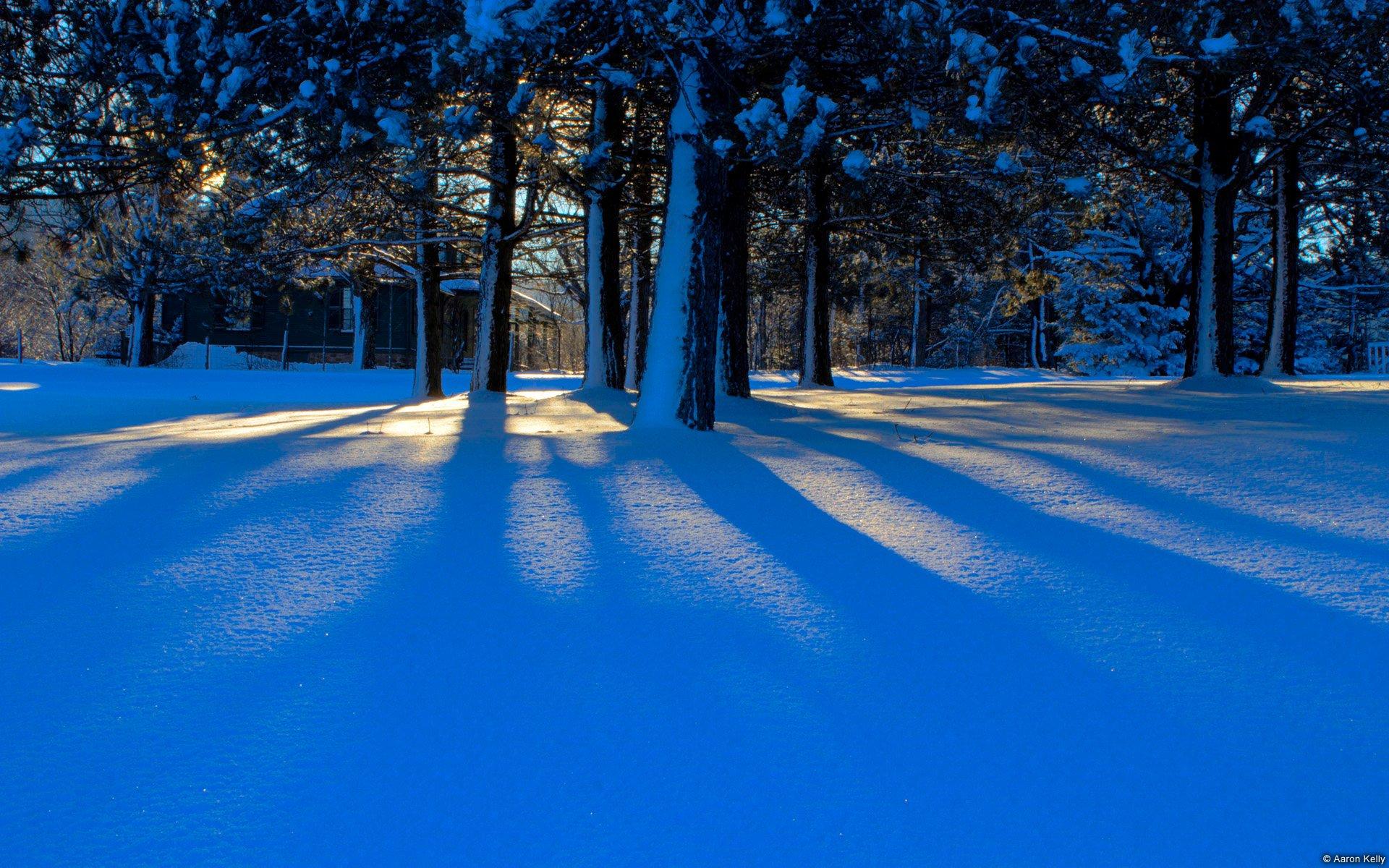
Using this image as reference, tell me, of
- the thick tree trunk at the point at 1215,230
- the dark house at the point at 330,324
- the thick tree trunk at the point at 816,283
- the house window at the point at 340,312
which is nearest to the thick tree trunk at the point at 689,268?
the thick tree trunk at the point at 816,283

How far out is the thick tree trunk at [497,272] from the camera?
14320 mm

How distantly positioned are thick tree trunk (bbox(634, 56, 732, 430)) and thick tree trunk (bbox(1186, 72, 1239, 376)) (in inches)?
360

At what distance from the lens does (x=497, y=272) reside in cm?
1449

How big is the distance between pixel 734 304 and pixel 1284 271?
1210 cm

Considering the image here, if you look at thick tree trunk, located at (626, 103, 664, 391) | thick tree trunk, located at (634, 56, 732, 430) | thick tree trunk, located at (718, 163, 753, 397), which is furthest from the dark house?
thick tree trunk, located at (634, 56, 732, 430)

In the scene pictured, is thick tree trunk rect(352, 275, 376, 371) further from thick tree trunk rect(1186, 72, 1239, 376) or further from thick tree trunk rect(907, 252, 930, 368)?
thick tree trunk rect(1186, 72, 1239, 376)

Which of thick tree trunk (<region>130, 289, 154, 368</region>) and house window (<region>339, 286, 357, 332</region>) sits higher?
house window (<region>339, 286, 357, 332</region>)

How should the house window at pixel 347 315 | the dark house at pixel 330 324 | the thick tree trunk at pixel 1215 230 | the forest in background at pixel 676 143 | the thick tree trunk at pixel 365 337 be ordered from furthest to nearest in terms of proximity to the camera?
the house window at pixel 347 315 → the dark house at pixel 330 324 → the thick tree trunk at pixel 365 337 → the thick tree trunk at pixel 1215 230 → the forest in background at pixel 676 143

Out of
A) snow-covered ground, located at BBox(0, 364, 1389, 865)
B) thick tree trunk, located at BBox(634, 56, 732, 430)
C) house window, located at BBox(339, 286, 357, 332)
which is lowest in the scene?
snow-covered ground, located at BBox(0, 364, 1389, 865)

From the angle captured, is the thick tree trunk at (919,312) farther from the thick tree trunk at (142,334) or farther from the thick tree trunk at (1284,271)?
the thick tree trunk at (142,334)

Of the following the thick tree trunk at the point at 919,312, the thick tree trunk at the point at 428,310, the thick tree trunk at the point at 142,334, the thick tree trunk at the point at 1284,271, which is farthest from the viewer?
the thick tree trunk at the point at 919,312

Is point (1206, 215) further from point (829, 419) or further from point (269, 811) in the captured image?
point (269, 811)

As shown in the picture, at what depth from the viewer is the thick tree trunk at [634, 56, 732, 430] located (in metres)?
7.63

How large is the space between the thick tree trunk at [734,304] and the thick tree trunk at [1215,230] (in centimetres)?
697
